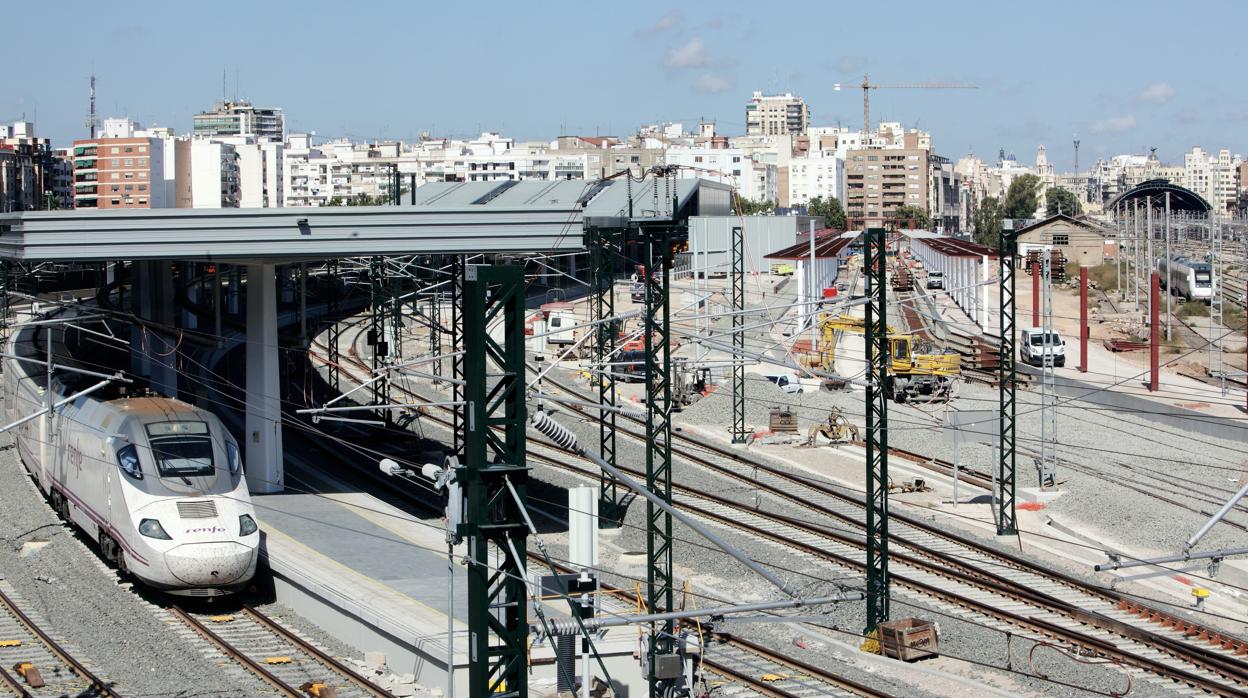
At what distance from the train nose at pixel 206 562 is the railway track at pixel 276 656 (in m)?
0.62

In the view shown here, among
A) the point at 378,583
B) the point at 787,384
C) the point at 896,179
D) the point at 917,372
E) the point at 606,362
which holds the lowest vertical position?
the point at 378,583

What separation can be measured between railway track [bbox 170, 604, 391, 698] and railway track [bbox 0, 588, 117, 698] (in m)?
1.69

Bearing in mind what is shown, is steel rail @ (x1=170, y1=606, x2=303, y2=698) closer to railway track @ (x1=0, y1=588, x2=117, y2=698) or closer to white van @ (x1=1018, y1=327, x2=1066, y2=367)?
railway track @ (x1=0, y1=588, x2=117, y2=698)

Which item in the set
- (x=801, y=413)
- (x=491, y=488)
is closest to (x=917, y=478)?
(x=801, y=413)

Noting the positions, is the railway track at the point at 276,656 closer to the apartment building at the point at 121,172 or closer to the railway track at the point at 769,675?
the railway track at the point at 769,675

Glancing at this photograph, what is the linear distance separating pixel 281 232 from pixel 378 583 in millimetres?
5854

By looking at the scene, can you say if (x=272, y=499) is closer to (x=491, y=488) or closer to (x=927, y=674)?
(x=927, y=674)

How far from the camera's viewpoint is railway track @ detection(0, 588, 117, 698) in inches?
604

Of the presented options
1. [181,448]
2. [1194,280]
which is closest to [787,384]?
[181,448]

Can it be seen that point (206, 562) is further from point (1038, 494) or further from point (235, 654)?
point (1038, 494)

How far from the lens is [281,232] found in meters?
21.2

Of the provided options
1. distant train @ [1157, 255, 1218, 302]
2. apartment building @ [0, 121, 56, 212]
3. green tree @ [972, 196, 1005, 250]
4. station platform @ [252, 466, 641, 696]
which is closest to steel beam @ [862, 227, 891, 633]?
station platform @ [252, 466, 641, 696]

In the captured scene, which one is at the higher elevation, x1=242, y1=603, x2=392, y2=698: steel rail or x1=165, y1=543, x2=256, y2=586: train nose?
x1=165, y1=543, x2=256, y2=586: train nose

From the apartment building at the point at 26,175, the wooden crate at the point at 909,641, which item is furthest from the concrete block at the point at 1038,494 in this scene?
the apartment building at the point at 26,175
